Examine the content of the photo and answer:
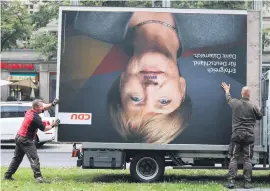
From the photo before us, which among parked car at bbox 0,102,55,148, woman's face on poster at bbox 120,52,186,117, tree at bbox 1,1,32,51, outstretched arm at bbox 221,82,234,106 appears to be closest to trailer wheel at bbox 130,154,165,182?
woman's face on poster at bbox 120,52,186,117

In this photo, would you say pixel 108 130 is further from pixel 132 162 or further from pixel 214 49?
pixel 214 49

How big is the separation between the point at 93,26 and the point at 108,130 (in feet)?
7.17

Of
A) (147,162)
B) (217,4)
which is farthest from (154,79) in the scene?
(217,4)

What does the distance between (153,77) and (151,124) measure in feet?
3.18

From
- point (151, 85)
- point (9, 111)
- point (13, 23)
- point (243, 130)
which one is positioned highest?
point (13, 23)

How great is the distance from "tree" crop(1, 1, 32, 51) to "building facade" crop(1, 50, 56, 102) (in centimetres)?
449

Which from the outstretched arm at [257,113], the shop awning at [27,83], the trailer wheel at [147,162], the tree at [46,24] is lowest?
the trailer wheel at [147,162]

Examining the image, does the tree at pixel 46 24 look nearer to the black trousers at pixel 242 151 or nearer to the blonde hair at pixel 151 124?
the blonde hair at pixel 151 124

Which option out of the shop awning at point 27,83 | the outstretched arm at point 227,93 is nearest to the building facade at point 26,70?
the shop awning at point 27,83

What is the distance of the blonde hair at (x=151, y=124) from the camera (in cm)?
984

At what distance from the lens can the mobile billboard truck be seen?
9836mm

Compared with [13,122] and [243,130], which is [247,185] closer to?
[243,130]

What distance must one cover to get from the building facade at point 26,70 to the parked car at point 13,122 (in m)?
12.3

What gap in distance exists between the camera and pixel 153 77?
9883mm
